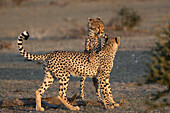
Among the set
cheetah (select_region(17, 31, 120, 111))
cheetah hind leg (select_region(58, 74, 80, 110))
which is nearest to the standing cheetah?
cheetah (select_region(17, 31, 120, 111))

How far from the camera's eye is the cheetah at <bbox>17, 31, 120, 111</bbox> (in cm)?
666

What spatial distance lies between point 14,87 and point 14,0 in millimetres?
32911

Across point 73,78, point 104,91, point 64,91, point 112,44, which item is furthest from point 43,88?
point 73,78

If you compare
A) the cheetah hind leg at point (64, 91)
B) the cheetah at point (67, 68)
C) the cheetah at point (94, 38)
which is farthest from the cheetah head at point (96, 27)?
the cheetah hind leg at point (64, 91)

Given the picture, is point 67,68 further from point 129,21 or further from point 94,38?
point 129,21

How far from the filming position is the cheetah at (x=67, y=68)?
6664 mm

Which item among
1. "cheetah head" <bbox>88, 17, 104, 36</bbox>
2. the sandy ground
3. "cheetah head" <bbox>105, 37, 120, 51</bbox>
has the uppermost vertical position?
"cheetah head" <bbox>88, 17, 104, 36</bbox>

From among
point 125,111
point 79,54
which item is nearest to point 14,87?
point 79,54

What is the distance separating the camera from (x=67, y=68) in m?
6.73

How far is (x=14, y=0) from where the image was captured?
134 feet

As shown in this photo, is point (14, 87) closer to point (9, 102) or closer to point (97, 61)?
point (9, 102)

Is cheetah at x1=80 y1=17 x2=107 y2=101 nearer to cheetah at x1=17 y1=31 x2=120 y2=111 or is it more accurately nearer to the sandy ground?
cheetah at x1=17 y1=31 x2=120 y2=111

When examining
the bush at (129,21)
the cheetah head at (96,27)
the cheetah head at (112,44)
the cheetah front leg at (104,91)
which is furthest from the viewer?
the bush at (129,21)

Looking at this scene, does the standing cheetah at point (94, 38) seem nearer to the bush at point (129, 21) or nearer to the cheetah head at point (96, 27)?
the cheetah head at point (96, 27)
